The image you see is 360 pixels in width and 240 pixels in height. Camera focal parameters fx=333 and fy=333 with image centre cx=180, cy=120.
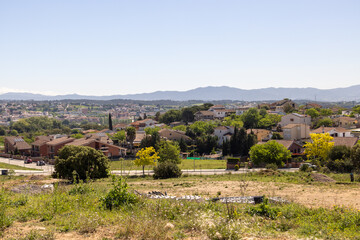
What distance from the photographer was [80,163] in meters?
30.2

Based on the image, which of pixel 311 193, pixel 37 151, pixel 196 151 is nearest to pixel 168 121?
pixel 196 151

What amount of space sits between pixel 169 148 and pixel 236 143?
2496 centimetres

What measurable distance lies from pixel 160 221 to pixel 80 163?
23.3 metres

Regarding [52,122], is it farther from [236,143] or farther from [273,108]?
[236,143]

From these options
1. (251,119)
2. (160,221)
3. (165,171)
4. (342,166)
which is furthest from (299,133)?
(160,221)

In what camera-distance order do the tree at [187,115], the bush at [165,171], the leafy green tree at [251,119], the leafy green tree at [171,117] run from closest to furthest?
the bush at [165,171], the leafy green tree at [251,119], the tree at [187,115], the leafy green tree at [171,117]

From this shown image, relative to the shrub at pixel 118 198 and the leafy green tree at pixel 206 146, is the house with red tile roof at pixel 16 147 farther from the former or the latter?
the shrub at pixel 118 198

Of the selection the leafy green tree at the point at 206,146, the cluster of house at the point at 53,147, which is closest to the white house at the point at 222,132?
the leafy green tree at the point at 206,146

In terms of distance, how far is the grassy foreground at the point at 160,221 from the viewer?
8.06 meters

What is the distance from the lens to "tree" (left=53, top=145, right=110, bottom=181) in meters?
30.1

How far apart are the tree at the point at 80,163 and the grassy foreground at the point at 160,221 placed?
62.6 ft

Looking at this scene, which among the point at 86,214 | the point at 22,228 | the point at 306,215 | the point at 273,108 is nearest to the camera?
the point at 22,228

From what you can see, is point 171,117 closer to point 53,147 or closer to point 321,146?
point 53,147

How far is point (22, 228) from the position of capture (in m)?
8.54
